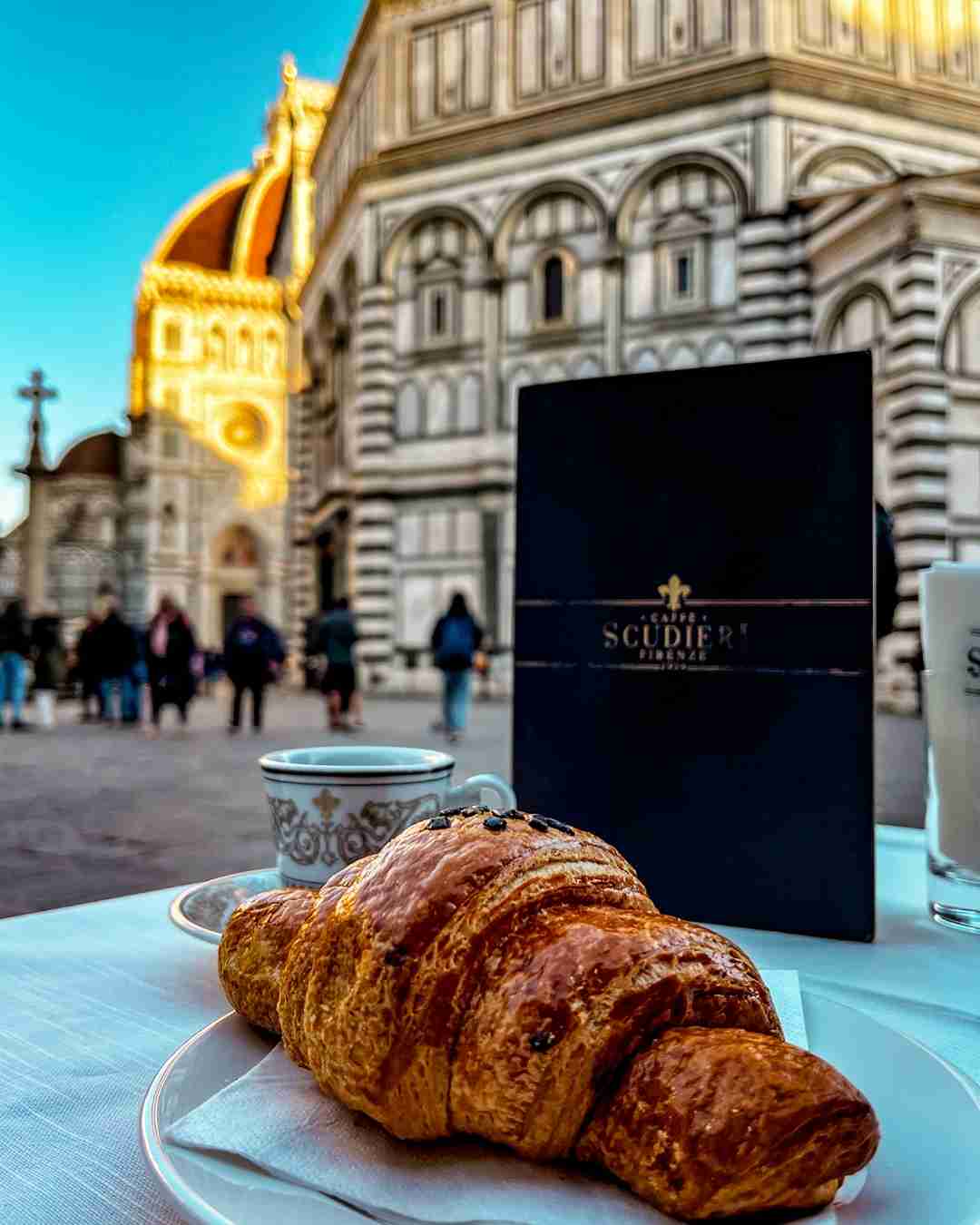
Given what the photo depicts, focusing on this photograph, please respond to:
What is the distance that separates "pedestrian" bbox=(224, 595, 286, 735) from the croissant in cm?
828

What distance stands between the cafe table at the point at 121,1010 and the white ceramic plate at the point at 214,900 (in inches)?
0.9

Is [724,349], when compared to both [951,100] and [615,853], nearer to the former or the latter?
[951,100]

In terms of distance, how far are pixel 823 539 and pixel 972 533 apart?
10.6 meters

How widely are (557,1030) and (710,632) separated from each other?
523 mm

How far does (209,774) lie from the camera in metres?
5.65

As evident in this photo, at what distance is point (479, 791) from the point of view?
868 mm

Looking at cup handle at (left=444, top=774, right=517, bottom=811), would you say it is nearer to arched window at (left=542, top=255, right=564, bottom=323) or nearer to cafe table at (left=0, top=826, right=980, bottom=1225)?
cafe table at (left=0, top=826, right=980, bottom=1225)

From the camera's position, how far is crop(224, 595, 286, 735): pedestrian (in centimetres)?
861

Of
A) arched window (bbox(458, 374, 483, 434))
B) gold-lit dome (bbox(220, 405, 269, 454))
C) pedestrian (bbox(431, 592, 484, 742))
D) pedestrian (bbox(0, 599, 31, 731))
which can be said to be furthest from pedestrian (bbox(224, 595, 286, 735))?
gold-lit dome (bbox(220, 405, 269, 454))

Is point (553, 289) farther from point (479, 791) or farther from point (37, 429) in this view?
point (479, 791)

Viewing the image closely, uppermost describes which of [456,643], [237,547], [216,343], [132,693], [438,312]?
[216,343]

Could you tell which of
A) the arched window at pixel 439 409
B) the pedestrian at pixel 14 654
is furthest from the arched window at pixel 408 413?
the pedestrian at pixel 14 654

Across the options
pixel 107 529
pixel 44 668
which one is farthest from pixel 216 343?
pixel 44 668

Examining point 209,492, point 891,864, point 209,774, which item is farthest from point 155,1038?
point 209,492
